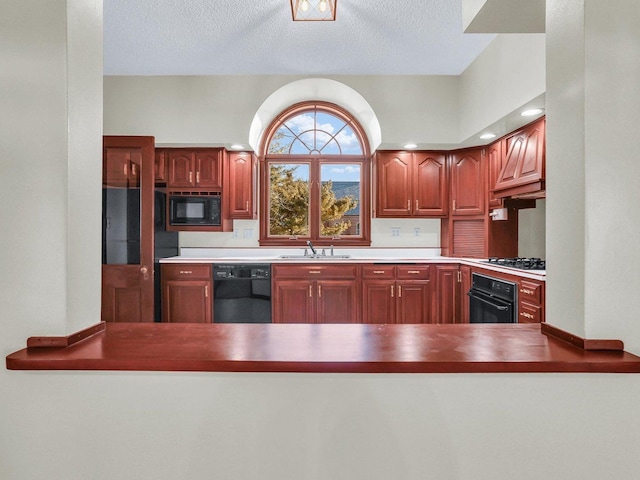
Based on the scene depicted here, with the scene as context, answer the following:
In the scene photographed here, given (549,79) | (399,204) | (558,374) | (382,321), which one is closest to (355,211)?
(399,204)

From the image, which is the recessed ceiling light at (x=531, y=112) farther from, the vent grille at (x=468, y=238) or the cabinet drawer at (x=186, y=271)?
the cabinet drawer at (x=186, y=271)

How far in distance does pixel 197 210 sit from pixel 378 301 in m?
2.25

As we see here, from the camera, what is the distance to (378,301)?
153 inches

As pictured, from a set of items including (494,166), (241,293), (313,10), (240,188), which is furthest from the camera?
(240,188)

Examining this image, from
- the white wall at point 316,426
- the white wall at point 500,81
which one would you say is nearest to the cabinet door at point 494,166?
the white wall at point 500,81

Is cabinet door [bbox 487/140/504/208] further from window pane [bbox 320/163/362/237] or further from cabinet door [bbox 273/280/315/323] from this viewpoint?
cabinet door [bbox 273/280/315/323]

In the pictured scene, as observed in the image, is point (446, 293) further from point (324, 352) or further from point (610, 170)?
point (324, 352)

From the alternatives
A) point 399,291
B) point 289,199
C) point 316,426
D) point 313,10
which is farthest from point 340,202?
point 316,426

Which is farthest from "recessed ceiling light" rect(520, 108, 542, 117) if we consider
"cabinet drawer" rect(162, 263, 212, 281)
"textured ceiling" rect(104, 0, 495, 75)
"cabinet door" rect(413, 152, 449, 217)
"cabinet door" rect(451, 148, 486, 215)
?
"cabinet drawer" rect(162, 263, 212, 281)

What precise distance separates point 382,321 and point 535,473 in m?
2.94

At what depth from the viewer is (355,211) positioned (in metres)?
4.54

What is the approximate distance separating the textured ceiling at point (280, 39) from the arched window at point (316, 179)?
2.46ft

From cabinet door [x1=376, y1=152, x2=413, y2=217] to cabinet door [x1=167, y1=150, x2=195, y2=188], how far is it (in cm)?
212

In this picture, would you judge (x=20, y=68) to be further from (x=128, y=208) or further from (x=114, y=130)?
(x=114, y=130)
